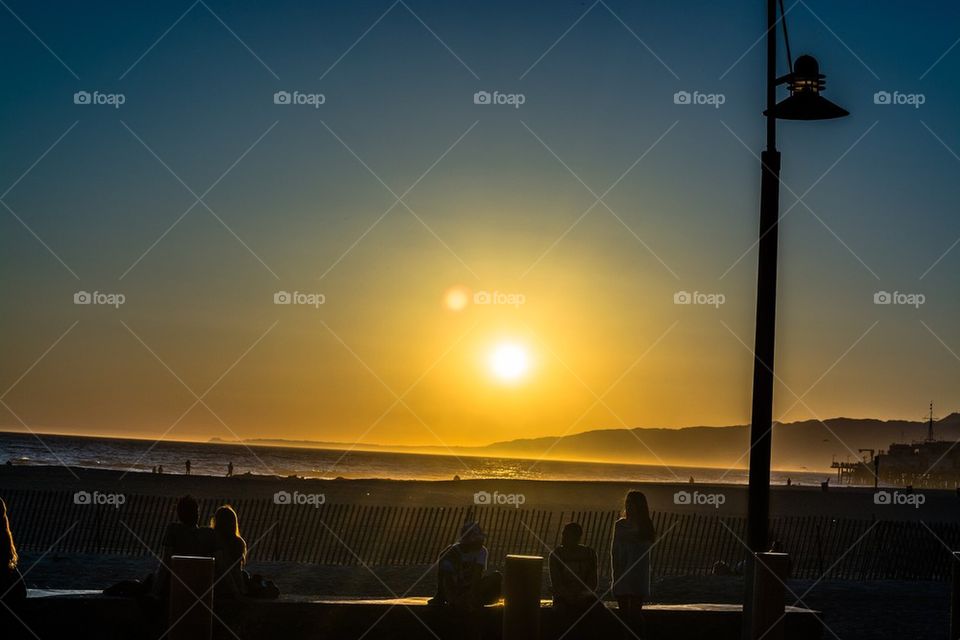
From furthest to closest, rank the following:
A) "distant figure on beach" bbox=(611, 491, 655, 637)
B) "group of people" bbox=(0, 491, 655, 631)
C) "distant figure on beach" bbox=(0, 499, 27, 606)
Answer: "distant figure on beach" bbox=(611, 491, 655, 637)
"group of people" bbox=(0, 491, 655, 631)
"distant figure on beach" bbox=(0, 499, 27, 606)

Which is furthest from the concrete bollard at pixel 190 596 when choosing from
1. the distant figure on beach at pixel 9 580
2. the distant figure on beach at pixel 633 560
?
the distant figure on beach at pixel 633 560

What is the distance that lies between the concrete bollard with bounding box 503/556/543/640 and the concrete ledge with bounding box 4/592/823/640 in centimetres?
176

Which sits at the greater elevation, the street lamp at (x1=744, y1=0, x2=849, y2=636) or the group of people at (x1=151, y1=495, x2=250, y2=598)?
the street lamp at (x1=744, y1=0, x2=849, y2=636)

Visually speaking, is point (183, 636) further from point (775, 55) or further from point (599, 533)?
point (599, 533)

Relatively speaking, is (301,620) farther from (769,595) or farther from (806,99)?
(806,99)

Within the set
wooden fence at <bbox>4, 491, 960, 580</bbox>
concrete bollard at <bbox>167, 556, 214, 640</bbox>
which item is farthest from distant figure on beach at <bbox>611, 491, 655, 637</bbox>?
Result: wooden fence at <bbox>4, 491, 960, 580</bbox>

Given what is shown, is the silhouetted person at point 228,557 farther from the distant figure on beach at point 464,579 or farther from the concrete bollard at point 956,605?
the concrete bollard at point 956,605

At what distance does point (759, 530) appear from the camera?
1106 centimetres

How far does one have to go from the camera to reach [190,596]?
368 inches

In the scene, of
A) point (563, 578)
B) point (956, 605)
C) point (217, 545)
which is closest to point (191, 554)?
point (217, 545)

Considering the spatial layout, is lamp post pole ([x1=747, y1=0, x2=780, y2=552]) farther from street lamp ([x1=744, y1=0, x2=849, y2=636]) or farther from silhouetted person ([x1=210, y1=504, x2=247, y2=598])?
silhouetted person ([x1=210, y1=504, x2=247, y2=598])

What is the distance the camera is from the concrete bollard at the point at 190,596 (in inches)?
367

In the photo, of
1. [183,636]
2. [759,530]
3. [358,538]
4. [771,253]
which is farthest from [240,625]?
[358,538]

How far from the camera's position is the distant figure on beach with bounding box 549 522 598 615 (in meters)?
11.4
